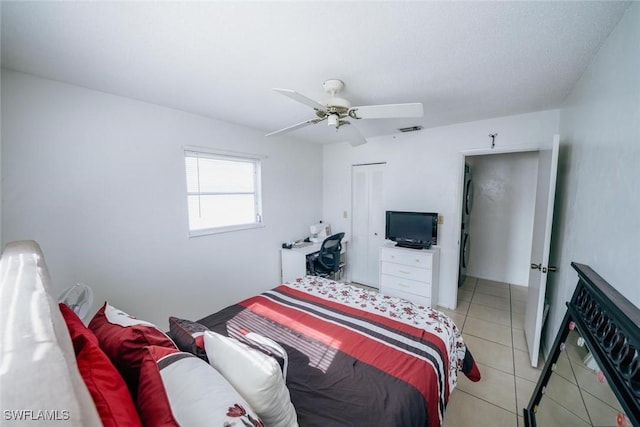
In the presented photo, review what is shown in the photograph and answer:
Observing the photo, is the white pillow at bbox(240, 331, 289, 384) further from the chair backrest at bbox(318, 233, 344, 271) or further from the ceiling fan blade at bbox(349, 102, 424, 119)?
the chair backrest at bbox(318, 233, 344, 271)

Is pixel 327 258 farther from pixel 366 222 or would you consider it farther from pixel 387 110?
pixel 387 110

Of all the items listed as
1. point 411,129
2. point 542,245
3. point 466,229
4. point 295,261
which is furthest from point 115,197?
point 466,229

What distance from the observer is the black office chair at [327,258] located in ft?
11.2

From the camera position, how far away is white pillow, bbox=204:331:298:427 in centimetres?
92

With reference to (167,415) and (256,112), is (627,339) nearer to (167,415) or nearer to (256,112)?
(167,415)

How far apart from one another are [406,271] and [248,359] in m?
2.59

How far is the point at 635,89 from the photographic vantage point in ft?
3.51

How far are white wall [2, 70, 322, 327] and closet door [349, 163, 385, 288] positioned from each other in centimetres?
179

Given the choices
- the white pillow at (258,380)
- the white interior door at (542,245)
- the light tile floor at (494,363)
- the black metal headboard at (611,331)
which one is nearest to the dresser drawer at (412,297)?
the light tile floor at (494,363)

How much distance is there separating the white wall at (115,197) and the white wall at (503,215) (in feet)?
12.7

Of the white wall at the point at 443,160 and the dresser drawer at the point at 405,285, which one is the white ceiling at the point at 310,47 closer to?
the white wall at the point at 443,160

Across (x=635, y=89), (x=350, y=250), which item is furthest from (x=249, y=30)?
(x=350, y=250)

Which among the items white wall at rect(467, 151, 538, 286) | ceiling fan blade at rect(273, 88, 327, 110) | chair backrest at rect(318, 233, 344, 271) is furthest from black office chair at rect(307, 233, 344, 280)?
white wall at rect(467, 151, 538, 286)

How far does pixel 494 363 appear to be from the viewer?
2207 mm
